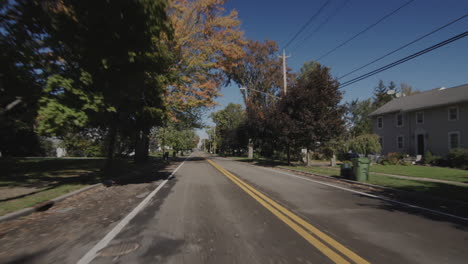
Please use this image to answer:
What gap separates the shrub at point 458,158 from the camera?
18808 millimetres

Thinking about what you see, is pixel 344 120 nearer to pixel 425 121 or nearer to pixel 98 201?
pixel 425 121

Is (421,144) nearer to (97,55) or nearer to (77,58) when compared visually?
(97,55)

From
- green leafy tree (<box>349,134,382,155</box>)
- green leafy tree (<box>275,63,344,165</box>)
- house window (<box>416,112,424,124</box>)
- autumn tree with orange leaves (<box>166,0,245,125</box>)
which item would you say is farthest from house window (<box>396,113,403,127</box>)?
autumn tree with orange leaves (<box>166,0,245,125</box>)

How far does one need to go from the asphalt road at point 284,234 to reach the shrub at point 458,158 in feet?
60.4

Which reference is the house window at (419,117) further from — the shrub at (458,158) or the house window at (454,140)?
the shrub at (458,158)

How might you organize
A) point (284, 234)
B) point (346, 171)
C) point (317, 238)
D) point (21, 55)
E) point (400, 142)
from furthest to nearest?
point (400, 142) → point (346, 171) → point (21, 55) → point (284, 234) → point (317, 238)

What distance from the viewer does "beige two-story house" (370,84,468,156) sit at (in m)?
22.9

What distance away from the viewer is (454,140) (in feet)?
75.5

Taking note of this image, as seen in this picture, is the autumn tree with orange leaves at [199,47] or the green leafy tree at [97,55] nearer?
the green leafy tree at [97,55]

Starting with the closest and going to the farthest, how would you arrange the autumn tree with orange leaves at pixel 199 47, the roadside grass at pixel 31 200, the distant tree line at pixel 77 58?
the roadside grass at pixel 31 200 → the distant tree line at pixel 77 58 → the autumn tree with orange leaves at pixel 199 47

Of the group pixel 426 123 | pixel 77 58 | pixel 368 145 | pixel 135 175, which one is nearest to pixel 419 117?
pixel 426 123

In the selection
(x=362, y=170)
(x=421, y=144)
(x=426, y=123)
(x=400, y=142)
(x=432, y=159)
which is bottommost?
(x=362, y=170)

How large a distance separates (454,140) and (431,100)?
5.52 m

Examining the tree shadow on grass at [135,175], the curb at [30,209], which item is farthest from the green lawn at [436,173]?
the curb at [30,209]
